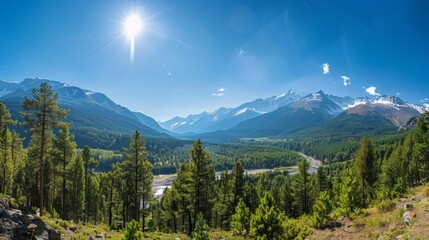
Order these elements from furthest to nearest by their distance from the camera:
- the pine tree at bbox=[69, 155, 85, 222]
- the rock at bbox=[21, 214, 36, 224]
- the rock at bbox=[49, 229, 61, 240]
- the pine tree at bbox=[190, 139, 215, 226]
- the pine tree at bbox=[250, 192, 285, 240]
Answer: the pine tree at bbox=[69, 155, 85, 222], the pine tree at bbox=[190, 139, 215, 226], the pine tree at bbox=[250, 192, 285, 240], the rock at bbox=[21, 214, 36, 224], the rock at bbox=[49, 229, 61, 240]

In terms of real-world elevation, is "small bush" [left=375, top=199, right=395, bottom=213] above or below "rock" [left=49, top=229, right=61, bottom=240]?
above

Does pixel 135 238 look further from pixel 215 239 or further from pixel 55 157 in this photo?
pixel 55 157

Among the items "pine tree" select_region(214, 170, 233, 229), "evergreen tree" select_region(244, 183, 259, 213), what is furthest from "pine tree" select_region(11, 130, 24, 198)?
"evergreen tree" select_region(244, 183, 259, 213)

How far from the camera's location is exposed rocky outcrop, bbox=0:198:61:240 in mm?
17203

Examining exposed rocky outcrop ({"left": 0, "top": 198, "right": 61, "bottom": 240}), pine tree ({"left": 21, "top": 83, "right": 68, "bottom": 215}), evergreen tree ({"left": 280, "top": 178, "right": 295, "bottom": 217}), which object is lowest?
evergreen tree ({"left": 280, "top": 178, "right": 295, "bottom": 217})

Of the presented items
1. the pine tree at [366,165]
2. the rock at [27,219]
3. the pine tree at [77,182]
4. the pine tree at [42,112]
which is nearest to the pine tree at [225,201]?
the pine tree at [366,165]

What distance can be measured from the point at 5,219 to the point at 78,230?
7.87 meters

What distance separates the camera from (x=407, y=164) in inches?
2694

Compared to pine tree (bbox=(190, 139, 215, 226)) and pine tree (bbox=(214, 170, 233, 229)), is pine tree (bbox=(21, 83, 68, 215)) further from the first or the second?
pine tree (bbox=(214, 170, 233, 229))

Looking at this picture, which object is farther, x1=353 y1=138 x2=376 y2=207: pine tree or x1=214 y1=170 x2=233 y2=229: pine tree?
x1=214 y1=170 x2=233 y2=229: pine tree

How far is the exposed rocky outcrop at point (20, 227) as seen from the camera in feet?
56.4

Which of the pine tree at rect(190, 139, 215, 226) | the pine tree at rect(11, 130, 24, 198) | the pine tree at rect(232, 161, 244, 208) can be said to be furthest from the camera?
the pine tree at rect(11, 130, 24, 198)

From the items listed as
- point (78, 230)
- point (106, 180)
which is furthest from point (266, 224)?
point (106, 180)

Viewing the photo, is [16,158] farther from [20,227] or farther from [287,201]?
[287,201]
